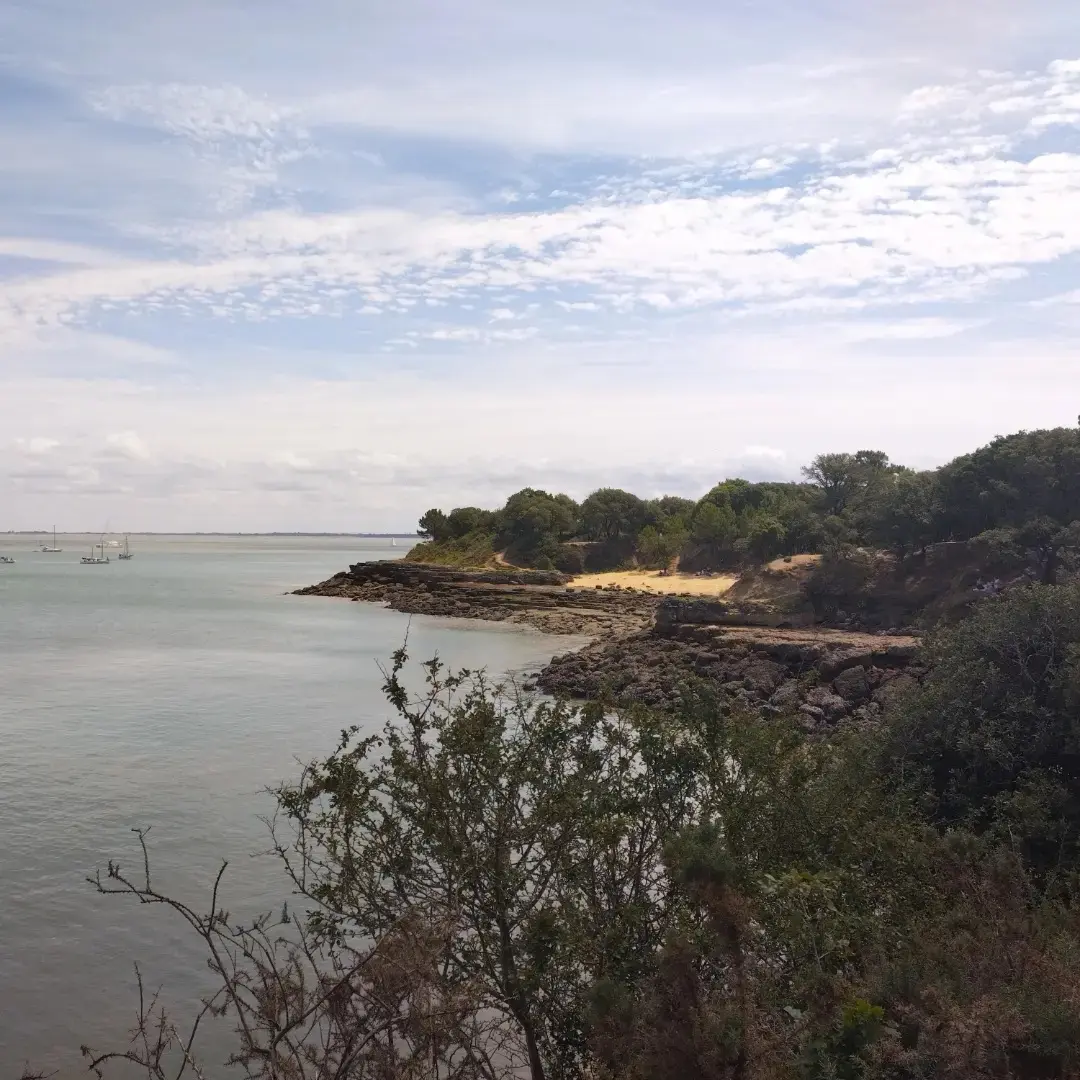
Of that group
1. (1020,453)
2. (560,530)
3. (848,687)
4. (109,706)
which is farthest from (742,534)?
(109,706)

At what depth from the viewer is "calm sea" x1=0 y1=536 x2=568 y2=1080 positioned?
13.7m

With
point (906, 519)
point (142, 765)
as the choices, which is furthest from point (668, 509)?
point (142, 765)

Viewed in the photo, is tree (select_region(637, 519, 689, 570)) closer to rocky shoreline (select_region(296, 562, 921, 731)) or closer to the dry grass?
rocky shoreline (select_region(296, 562, 921, 731))

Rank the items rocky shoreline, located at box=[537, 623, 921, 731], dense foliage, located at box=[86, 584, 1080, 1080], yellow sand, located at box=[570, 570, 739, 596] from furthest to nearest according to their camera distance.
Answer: yellow sand, located at box=[570, 570, 739, 596], rocky shoreline, located at box=[537, 623, 921, 731], dense foliage, located at box=[86, 584, 1080, 1080]

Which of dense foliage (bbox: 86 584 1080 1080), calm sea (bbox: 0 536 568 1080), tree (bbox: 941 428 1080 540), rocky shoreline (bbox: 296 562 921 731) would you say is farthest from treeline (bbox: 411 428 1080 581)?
dense foliage (bbox: 86 584 1080 1080)

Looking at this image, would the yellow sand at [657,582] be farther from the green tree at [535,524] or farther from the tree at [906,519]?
the tree at [906,519]

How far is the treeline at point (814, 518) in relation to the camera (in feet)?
151

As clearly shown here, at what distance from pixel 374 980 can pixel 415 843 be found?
3.11 meters

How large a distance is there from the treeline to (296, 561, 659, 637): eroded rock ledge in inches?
365

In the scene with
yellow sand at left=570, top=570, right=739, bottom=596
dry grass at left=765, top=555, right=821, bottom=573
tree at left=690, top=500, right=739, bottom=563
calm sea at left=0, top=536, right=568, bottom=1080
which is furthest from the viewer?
tree at left=690, top=500, right=739, bottom=563

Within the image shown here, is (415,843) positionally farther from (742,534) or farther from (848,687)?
(742,534)

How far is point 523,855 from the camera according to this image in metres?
9.42

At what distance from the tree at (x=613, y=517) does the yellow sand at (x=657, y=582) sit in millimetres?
5956

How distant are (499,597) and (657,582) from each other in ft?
47.2
